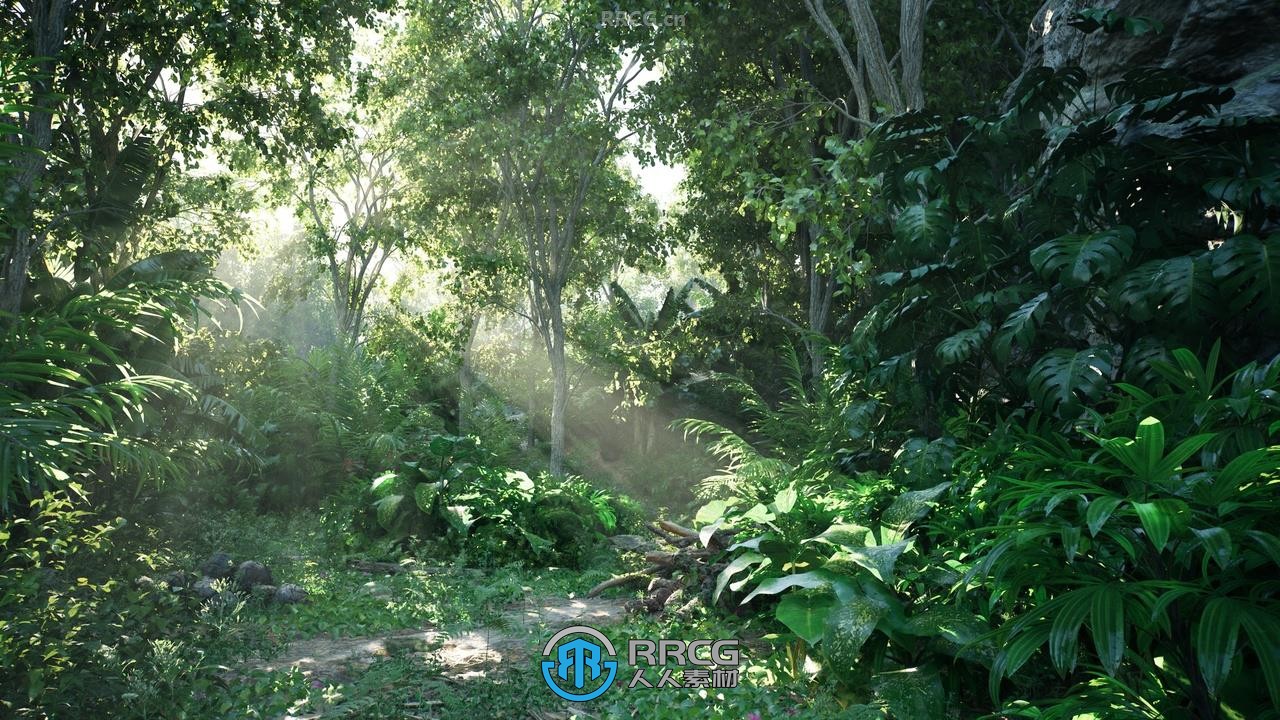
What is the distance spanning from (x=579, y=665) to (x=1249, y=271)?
3.41m

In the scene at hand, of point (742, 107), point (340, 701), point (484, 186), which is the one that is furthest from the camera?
point (484, 186)

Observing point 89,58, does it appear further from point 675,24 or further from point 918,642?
point 918,642

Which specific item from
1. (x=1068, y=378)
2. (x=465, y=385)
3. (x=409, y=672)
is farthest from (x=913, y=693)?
(x=465, y=385)

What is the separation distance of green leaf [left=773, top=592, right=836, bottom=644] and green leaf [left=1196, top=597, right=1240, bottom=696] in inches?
55.0

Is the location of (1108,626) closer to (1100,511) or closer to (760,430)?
(1100,511)

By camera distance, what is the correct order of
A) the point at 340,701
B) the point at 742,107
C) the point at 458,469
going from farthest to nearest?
the point at 742,107 → the point at 458,469 → the point at 340,701

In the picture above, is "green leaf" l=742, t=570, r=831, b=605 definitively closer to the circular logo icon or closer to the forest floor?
the forest floor

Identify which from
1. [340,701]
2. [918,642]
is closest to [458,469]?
[340,701]

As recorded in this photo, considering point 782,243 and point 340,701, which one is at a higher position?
point 782,243

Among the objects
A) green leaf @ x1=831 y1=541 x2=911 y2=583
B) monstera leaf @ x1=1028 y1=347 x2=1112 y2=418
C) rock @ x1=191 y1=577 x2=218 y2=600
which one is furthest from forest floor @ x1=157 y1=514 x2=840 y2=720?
monstera leaf @ x1=1028 y1=347 x2=1112 y2=418

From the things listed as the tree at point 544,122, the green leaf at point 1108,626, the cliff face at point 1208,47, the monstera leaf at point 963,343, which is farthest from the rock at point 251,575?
the tree at point 544,122

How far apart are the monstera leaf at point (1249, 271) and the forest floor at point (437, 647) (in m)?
2.49

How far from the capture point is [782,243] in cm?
669

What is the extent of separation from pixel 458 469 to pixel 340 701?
4609 millimetres
